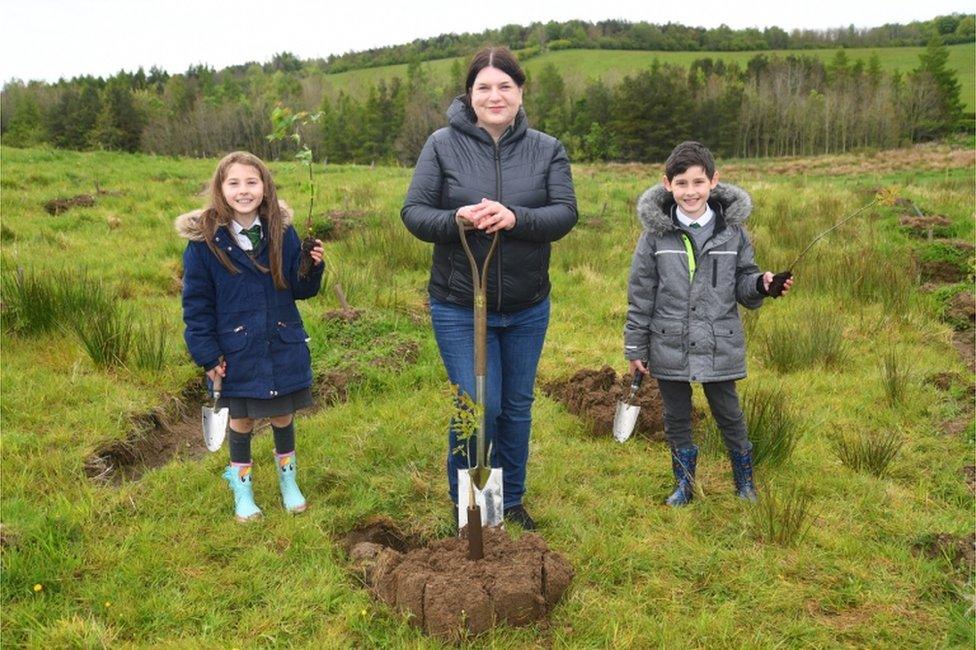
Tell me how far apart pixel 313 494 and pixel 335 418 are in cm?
86

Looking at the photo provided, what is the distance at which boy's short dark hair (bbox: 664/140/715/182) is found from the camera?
323 cm

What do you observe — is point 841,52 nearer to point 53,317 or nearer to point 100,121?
point 100,121

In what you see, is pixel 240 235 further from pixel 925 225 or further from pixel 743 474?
pixel 925 225

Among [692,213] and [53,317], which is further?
[53,317]

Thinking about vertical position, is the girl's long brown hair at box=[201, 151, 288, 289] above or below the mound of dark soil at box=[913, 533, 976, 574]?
above

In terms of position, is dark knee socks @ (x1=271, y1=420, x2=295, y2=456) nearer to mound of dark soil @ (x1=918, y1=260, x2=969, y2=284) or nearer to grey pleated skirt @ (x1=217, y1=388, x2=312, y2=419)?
grey pleated skirt @ (x1=217, y1=388, x2=312, y2=419)

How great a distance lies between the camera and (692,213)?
3.34 m

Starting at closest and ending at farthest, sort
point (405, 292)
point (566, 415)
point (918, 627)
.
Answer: point (918, 627) < point (566, 415) < point (405, 292)

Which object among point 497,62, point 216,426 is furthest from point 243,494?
point 497,62

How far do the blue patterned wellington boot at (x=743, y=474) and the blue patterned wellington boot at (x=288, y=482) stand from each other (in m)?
2.26

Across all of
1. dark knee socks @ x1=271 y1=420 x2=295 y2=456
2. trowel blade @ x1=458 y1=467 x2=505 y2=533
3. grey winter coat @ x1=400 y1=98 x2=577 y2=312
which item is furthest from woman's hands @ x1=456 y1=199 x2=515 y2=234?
dark knee socks @ x1=271 y1=420 x2=295 y2=456

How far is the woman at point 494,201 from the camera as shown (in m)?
2.72

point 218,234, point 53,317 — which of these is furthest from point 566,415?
point 53,317

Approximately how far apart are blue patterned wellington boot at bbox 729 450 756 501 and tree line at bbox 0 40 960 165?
46.4 metres
